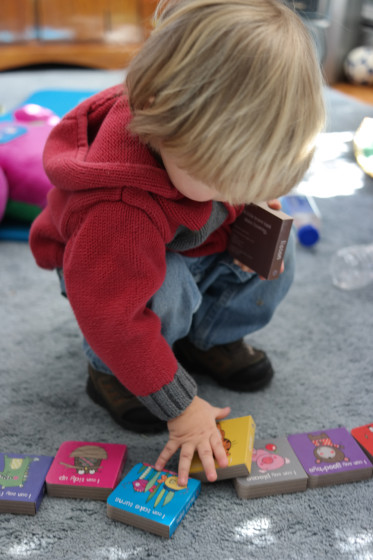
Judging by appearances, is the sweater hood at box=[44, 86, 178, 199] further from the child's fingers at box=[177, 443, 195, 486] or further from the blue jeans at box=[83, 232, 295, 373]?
the child's fingers at box=[177, 443, 195, 486]

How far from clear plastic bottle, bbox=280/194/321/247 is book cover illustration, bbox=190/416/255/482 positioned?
2.15 feet

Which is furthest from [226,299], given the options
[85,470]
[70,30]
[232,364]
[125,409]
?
[70,30]

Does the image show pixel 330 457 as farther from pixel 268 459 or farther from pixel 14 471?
pixel 14 471

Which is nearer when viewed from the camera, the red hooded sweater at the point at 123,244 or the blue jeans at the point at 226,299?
the red hooded sweater at the point at 123,244

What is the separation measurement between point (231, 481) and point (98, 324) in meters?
0.28

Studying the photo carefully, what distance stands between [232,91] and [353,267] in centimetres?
79

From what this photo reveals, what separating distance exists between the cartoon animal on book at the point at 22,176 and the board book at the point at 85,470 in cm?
74

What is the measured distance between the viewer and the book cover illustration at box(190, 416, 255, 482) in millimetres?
773

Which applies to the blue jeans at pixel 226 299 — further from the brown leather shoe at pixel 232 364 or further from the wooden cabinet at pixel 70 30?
the wooden cabinet at pixel 70 30

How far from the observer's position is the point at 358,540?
2.36 feet

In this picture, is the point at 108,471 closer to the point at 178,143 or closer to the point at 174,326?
the point at 174,326

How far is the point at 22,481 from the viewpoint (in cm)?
77

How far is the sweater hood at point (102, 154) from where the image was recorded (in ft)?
Result: 2.39

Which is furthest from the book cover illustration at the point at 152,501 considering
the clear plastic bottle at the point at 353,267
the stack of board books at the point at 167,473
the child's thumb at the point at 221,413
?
the clear plastic bottle at the point at 353,267
